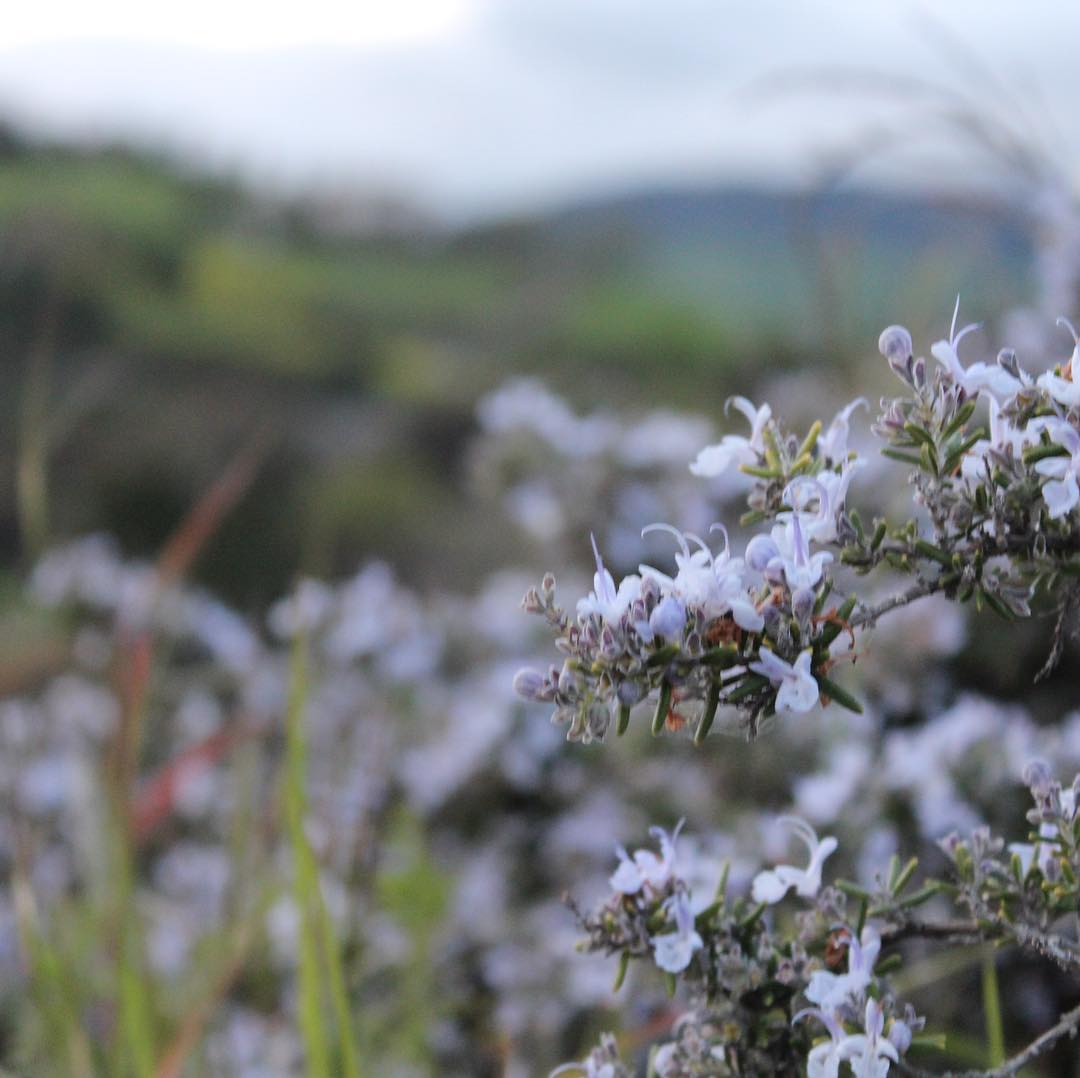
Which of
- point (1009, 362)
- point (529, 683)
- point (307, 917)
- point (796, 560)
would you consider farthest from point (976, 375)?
point (307, 917)

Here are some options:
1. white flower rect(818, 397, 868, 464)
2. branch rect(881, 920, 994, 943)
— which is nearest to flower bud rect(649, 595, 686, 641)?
white flower rect(818, 397, 868, 464)

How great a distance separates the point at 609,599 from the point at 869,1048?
0.23 metres

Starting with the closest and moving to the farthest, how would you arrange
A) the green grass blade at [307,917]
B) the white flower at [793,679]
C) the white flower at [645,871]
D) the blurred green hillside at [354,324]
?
the white flower at [793,679] → the white flower at [645,871] → the green grass blade at [307,917] → the blurred green hillside at [354,324]

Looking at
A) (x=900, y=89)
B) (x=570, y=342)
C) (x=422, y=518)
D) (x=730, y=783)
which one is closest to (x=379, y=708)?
(x=730, y=783)

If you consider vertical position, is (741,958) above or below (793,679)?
below

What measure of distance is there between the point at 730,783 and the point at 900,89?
2.87 feet

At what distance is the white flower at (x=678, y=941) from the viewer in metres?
0.60

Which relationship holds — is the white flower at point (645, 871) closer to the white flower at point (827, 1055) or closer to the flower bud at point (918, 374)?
the white flower at point (827, 1055)

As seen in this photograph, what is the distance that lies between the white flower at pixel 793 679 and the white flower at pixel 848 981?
15 cm

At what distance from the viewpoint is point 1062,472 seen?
52cm

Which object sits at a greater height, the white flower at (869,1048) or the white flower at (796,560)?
the white flower at (796,560)

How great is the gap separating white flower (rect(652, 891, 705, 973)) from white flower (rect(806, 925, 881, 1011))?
0.06m

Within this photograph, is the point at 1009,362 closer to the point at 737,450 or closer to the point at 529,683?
the point at 737,450

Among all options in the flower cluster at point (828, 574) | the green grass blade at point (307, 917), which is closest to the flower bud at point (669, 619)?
the flower cluster at point (828, 574)
